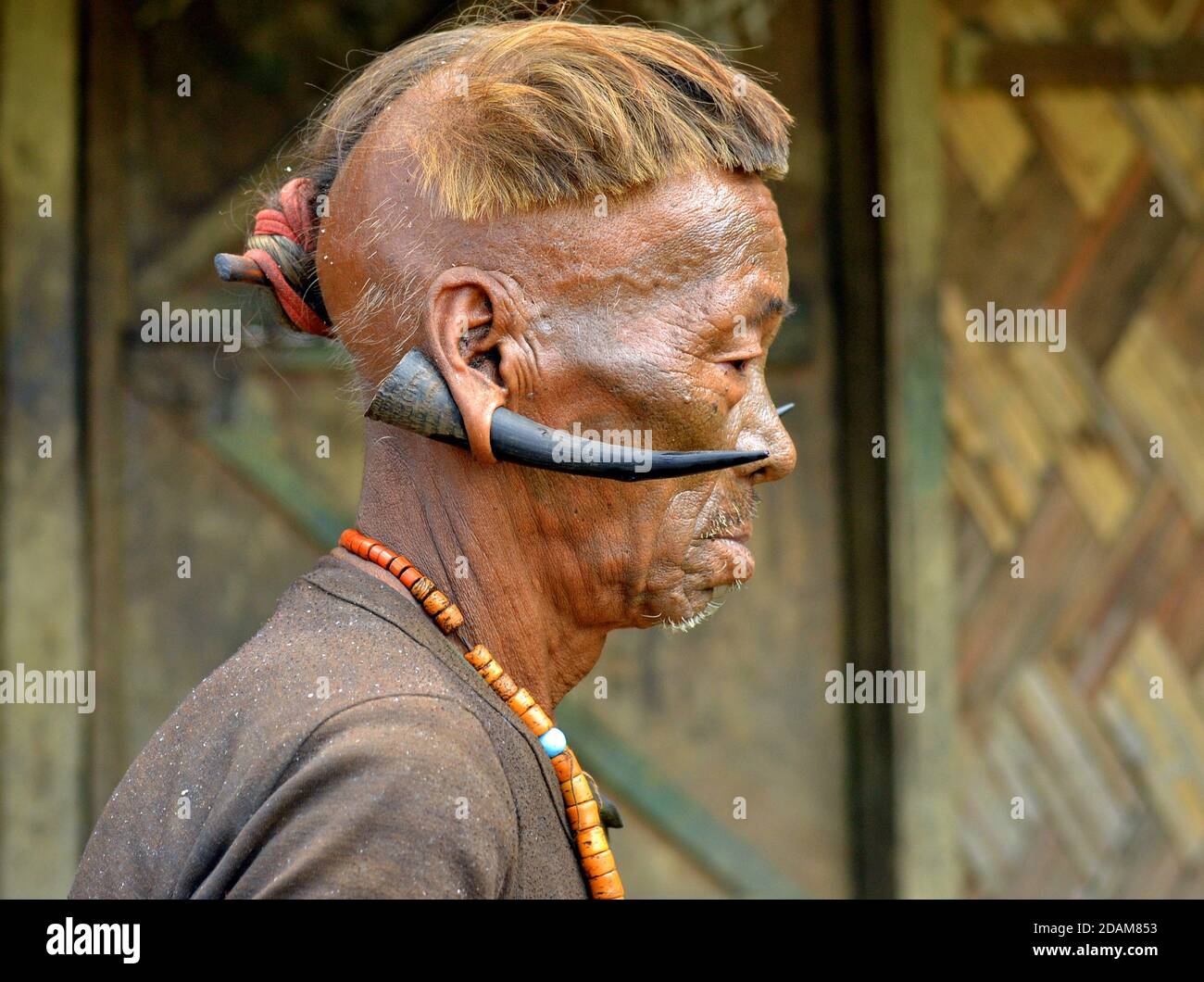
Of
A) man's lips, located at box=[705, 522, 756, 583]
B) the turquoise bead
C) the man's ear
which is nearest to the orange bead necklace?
the turquoise bead

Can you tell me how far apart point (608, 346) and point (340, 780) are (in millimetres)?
566

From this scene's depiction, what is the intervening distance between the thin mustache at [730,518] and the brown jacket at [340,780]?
34 cm

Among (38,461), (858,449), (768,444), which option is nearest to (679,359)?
(768,444)

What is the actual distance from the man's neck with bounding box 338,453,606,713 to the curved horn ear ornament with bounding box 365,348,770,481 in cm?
12

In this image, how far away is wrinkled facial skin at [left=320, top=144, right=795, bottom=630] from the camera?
146 cm

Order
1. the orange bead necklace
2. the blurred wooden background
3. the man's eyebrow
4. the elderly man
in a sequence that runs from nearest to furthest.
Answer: the elderly man, the orange bead necklace, the man's eyebrow, the blurred wooden background

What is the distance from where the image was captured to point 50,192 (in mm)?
3207

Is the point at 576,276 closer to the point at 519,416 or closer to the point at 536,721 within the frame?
the point at 519,416

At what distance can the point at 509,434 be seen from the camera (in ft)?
4.65

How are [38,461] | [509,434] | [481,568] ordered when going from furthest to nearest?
[38,461] < [481,568] < [509,434]

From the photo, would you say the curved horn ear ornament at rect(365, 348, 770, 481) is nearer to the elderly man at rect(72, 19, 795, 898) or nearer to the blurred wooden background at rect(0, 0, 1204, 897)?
the elderly man at rect(72, 19, 795, 898)

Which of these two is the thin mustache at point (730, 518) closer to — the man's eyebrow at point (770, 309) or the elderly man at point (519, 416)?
the elderly man at point (519, 416)
